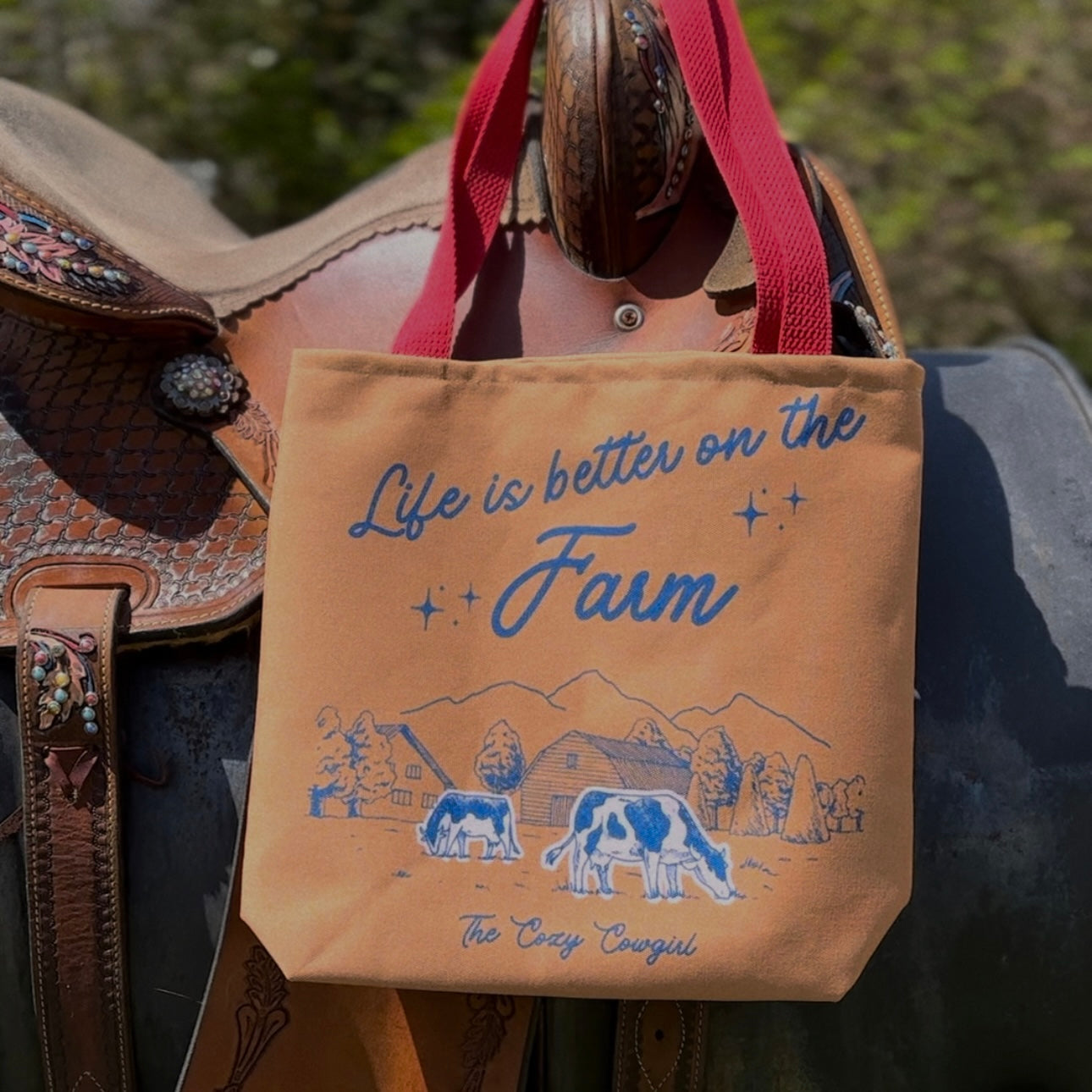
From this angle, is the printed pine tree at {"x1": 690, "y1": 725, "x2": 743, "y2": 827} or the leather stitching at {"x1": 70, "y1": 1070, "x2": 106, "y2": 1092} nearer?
the printed pine tree at {"x1": 690, "y1": 725, "x2": 743, "y2": 827}

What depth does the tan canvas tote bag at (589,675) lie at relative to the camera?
711 mm

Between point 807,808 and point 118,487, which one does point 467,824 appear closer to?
point 807,808

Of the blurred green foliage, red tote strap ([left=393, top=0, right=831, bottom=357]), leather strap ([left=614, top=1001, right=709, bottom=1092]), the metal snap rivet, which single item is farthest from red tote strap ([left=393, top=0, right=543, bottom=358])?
the blurred green foliage

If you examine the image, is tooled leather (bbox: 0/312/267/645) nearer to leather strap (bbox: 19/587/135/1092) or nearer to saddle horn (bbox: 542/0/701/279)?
leather strap (bbox: 19/587/135/1092)

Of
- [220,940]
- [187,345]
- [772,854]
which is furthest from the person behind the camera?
[187,345]

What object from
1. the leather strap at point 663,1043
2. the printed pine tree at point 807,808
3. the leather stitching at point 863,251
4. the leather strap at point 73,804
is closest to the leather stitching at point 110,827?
the leather strap at point 73,804

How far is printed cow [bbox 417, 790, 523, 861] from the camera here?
2.39 ft

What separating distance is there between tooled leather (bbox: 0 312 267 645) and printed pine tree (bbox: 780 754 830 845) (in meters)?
0.38

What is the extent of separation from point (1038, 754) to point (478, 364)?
46 cm

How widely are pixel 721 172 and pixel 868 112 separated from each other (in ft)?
6.84

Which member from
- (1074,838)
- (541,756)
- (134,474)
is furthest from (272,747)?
(1074,838)

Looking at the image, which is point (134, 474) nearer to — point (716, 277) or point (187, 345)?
point (187, 345)

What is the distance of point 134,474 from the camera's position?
2.91ft

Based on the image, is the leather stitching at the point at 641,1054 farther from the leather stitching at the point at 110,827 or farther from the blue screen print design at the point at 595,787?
the leather stitching at the point at 110,827
